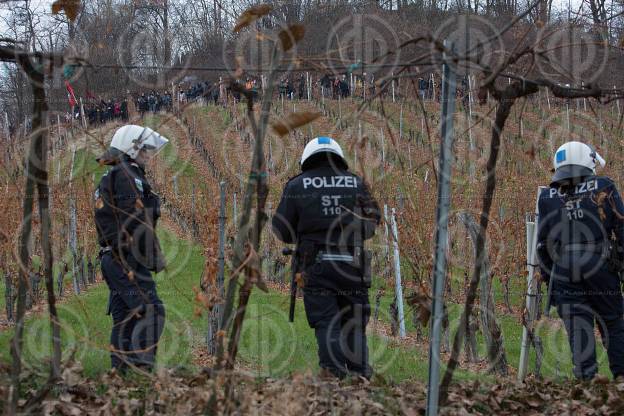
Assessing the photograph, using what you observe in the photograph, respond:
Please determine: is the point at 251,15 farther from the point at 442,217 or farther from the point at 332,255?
the point at 332,255

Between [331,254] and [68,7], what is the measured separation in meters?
2.46

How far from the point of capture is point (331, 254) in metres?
5.33

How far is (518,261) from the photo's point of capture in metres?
10.9

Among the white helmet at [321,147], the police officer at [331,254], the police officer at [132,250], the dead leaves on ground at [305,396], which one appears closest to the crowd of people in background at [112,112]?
the police officer at [132,250]

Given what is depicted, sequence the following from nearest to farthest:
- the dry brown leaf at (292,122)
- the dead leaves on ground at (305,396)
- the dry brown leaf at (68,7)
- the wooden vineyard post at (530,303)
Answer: the dry brown leaf at (292,122), the dry brown leaf at (68,7), the dead leaves on ground at (305,396), the wooden vineyard post at (530,303)

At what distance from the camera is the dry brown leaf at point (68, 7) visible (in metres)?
3.39

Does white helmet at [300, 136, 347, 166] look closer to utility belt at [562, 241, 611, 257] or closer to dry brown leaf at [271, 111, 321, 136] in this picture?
utility belt at [562, 241, 611, 257]

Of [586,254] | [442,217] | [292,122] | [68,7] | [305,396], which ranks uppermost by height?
[68,7]

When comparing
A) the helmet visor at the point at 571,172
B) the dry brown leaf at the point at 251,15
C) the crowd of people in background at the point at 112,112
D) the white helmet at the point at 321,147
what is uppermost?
the crowd of people in background at the point at 112,112

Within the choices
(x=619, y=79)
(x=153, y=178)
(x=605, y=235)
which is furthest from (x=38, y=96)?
(x=153, y=178)

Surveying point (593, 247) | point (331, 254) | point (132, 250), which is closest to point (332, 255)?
point (331, 254)

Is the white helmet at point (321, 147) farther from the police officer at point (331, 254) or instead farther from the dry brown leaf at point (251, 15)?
the dry brown leaf at point (251, 15)

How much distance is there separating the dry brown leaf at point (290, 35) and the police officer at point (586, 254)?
312 cm

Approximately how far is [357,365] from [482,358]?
3.29 metres
